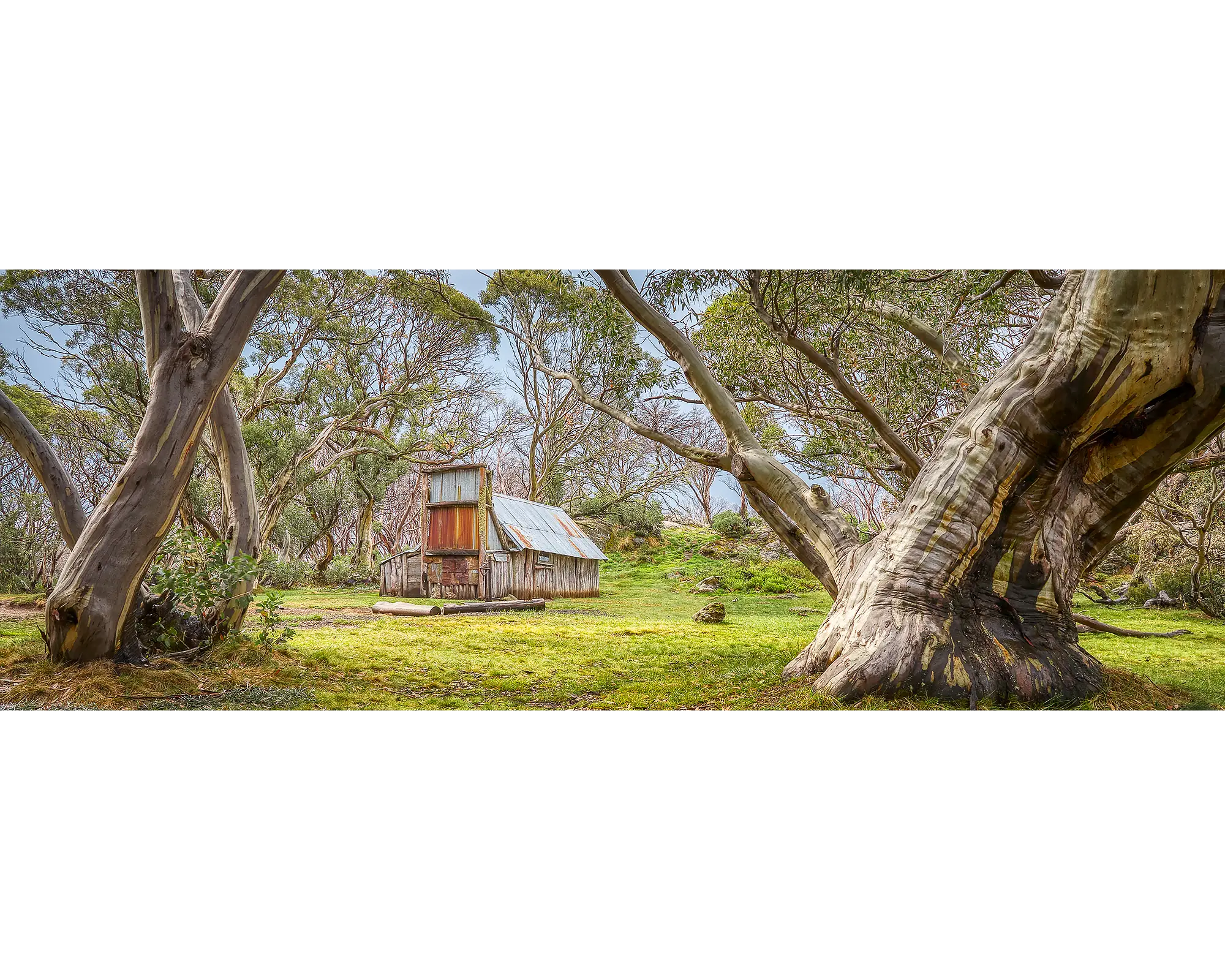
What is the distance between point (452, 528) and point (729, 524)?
2.81 m

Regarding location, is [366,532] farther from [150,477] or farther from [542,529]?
[150,477]

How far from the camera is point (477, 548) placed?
19.5ft

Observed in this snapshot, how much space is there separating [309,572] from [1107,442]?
237 inches

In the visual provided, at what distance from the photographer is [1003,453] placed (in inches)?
143

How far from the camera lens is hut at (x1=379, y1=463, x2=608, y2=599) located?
5828mm

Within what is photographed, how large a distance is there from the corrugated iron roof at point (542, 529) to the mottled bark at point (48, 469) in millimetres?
3024

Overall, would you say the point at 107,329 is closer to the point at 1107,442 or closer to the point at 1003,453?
the point at 1003,453

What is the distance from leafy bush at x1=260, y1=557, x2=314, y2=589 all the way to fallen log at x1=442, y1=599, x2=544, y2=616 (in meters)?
1.30

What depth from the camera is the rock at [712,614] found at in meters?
5.63

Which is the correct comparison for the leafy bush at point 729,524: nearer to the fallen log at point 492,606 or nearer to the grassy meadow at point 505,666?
the grassy meadow at point 505,666

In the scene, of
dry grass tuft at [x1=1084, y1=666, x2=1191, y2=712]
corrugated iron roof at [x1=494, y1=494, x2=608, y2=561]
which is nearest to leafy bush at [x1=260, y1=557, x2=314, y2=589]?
corrugated iron roof at [x1=494, y1=494, x2=608, y2=561]

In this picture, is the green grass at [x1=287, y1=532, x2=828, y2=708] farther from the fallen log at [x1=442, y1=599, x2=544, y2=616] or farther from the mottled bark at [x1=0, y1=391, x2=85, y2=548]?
the mottled bark at [x1=0, y1=391, x2=85, y2=548]

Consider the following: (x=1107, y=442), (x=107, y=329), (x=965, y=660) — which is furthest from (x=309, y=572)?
(x=1107, y=442)

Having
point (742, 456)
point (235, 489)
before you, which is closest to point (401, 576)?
point (235, 489)
